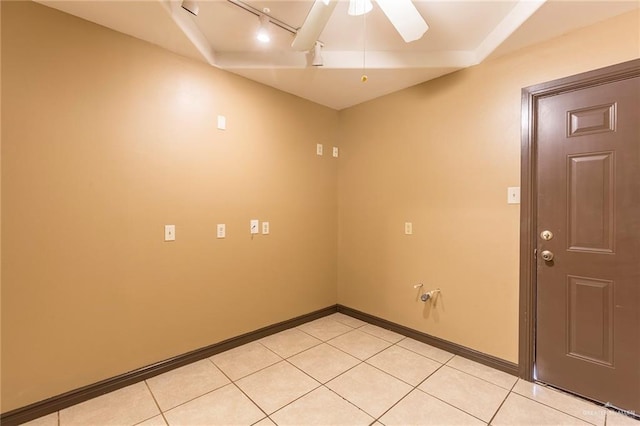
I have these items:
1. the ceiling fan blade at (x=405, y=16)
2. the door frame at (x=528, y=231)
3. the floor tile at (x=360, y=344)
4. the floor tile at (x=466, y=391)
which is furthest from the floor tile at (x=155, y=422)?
the ceiling fan blade at (x=405, y=16)

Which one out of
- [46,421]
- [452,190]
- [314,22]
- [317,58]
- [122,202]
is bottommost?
[46,421]

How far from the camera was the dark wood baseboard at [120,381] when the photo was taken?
1.76m

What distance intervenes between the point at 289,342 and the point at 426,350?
129 centimetres

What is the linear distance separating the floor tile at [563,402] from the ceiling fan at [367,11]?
2.56 meters

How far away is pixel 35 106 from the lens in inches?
Result: 70.6

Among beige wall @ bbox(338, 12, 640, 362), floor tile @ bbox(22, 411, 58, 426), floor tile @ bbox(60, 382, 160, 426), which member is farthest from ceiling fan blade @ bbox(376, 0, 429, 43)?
floor tile @ bbox(22, 411, 58, 426)

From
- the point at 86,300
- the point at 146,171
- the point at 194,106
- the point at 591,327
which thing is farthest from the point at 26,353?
the point at 591,327

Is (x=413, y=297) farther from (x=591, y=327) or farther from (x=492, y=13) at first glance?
(x=492, y=13)

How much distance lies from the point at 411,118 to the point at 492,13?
41.6 inches

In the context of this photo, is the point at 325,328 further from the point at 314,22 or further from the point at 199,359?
the point at 314,22

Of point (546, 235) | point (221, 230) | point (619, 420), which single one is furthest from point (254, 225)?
point (619, 420)

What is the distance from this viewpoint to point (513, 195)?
7.45 ft

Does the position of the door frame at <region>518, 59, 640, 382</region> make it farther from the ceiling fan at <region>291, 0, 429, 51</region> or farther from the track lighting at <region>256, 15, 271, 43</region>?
the track lighting at <region>256, 15, 271, 43</region>

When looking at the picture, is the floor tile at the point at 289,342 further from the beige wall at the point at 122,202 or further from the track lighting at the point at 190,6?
the track lighting at the point at 190,6
